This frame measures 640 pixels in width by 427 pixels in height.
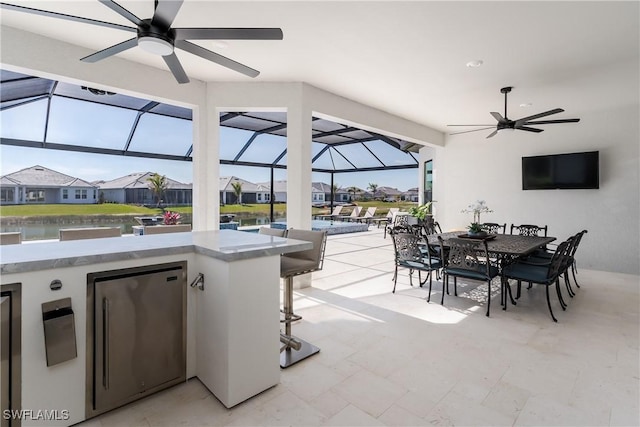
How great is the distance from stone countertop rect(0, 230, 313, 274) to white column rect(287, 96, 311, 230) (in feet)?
7.06

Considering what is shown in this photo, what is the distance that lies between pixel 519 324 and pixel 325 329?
2.03 m

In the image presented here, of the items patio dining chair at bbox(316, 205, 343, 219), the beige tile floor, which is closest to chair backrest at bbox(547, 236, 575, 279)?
the beige tile floor

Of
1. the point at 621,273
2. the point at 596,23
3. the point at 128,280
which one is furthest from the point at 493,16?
the point at 621,273

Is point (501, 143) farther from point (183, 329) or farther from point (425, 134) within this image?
point (183, 329)

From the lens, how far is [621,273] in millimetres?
5453

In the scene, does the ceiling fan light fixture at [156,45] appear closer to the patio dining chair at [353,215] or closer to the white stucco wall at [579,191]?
the white stucco wall at [579,191]

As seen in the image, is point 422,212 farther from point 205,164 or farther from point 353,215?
point 353,215

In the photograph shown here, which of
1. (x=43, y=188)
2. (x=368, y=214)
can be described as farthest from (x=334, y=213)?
(x=43, y=188)

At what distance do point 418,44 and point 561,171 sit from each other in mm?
4578

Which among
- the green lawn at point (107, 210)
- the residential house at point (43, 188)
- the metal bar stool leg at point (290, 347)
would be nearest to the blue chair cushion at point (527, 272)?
the metal bar stool leg at point (290, 347)

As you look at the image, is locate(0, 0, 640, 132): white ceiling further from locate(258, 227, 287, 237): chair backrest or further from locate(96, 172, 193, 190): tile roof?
locate(96, 172, 193, 190): tile roof

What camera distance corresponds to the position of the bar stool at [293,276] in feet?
8.04

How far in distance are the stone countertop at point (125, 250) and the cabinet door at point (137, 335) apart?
0.16m

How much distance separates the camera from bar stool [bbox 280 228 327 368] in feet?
8.04
